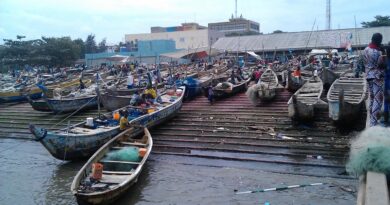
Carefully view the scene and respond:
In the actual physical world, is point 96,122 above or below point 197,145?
above

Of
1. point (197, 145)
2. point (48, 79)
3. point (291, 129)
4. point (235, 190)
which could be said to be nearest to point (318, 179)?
point (235, 190)

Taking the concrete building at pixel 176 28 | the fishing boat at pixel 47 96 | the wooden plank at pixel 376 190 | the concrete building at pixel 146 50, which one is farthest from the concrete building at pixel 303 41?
the wooden plank at pixel 376 190

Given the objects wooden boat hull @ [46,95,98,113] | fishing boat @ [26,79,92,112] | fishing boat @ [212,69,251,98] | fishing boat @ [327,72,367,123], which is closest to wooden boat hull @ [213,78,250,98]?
fishing boat @ [212,69,251,98]

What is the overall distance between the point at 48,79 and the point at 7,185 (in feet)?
72.0

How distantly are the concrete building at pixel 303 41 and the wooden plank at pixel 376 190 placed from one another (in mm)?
34554

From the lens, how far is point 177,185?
9969mm

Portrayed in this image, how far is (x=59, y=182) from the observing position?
35.1 feet

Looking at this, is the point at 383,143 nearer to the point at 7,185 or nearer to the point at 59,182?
the point at 59,182

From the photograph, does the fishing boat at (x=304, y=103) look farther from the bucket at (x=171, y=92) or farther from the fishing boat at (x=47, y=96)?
the fishing boat at (x=47, y=96)

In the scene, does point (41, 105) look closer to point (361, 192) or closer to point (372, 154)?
point (372, 154)

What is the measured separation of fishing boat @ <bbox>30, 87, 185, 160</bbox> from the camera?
36.3 feet

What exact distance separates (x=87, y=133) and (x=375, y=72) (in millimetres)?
8856

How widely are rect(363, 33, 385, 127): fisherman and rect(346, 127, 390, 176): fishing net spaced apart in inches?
76.0

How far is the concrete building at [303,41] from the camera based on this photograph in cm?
3930
